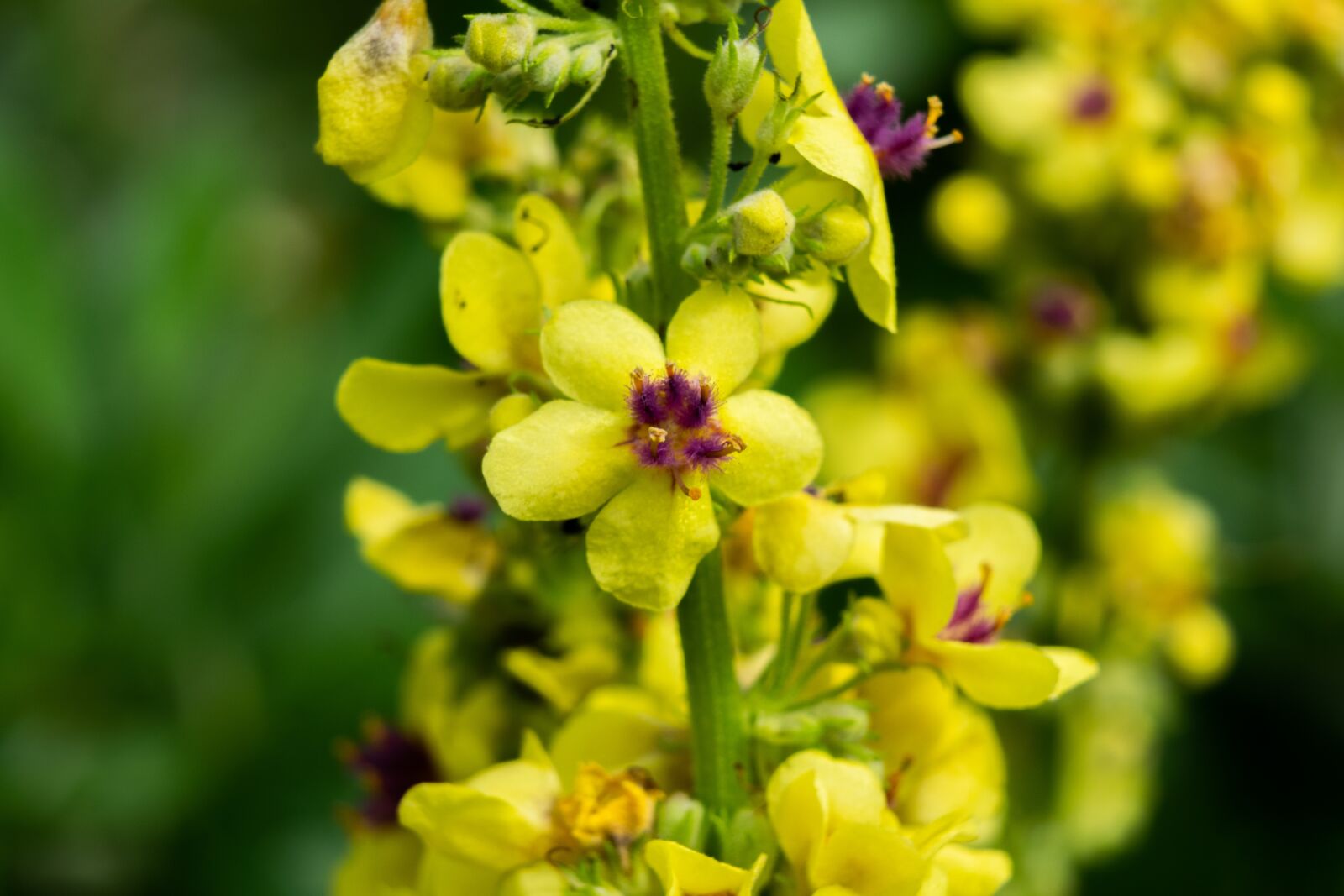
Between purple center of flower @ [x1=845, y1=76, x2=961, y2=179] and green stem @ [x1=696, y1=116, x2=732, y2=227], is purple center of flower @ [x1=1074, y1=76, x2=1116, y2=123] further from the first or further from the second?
green stem @ [x1=696, y1=116, x2=732, y2=227]

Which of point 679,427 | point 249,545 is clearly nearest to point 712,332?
point 679,427

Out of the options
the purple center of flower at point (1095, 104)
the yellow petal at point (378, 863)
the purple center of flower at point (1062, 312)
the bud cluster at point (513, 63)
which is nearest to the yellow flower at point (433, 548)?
the yellow petal at point (378, 863)

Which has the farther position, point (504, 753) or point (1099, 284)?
point (1099, 284)

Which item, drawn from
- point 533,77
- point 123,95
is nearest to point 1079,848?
point 533,77

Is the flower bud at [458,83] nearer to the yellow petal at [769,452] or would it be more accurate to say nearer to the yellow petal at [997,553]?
the yellow petal at [769,452]

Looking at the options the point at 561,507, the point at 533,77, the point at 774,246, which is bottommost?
the point at 561,507

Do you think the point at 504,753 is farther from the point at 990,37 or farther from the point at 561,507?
the point at 990,37

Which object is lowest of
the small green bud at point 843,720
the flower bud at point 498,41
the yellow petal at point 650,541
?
the small green bud at point 843,720
